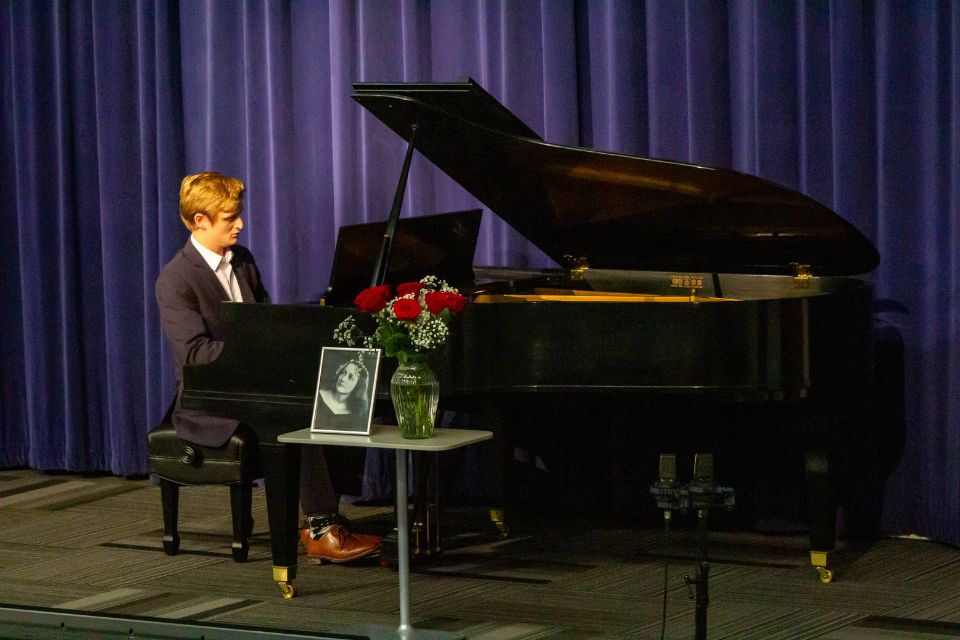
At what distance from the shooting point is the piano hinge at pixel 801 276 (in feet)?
14.2

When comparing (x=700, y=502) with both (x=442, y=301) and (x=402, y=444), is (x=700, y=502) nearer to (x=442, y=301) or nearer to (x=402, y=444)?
(x=402, y=444)

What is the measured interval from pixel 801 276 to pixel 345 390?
64.9 inches

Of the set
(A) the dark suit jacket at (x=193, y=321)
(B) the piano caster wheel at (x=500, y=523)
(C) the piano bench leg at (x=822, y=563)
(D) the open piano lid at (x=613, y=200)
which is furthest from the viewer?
(B) the piano caster wheel at (x=500, y=523)

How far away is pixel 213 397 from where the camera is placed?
3971mm

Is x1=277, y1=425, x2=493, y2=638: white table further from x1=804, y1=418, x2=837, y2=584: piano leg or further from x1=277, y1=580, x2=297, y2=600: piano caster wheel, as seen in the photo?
x1=804, y1=418, x2=837, y2=584: piano leg

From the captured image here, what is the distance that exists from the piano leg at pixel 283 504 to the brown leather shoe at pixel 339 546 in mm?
378

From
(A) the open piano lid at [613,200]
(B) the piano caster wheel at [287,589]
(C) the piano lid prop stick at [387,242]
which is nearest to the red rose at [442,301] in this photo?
(C) the piano lid prop stick at [387,242]

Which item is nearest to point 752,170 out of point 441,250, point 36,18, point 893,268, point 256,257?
point 893,268

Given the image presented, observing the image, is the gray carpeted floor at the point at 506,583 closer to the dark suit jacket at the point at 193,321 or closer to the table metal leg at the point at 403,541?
the table metal leg at the point at 403,541

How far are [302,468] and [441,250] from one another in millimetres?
830

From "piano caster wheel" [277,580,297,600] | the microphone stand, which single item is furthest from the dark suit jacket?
the microphone stand

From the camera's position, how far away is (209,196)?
4.41m

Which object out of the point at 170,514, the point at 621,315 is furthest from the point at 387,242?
the point at 170,514

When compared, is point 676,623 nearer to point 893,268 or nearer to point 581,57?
point 893,268
